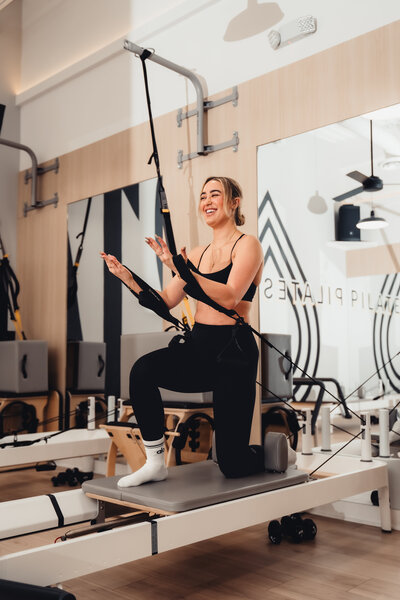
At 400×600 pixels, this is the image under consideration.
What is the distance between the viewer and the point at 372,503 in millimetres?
2865

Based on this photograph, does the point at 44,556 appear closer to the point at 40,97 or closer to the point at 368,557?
the point at 368,557

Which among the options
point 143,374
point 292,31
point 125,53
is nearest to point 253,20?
point 292,31

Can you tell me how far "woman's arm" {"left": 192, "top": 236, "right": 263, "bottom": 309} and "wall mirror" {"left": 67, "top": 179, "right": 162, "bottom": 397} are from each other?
5.25 ft

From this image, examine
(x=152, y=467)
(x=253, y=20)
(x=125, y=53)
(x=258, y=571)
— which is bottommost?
(x=258, y=571)

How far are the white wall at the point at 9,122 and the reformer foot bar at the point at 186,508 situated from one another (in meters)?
3.35

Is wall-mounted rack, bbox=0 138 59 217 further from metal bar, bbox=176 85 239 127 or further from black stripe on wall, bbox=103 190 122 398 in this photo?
metal bar, bbox=176 85 239 127

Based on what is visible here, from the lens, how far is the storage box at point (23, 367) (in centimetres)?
429

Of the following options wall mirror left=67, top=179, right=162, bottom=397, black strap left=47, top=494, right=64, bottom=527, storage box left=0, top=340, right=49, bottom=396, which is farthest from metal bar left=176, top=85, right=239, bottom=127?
black strap left=47, top=494, right=64, bottom=527

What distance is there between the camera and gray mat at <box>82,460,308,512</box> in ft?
6.41

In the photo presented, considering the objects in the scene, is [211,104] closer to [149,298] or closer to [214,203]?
[214,203]

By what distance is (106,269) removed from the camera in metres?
4.38

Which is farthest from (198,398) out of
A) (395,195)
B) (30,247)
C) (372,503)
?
(30,247)

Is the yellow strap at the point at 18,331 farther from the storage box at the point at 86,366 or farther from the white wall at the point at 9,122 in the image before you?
the white wall at the point at 9,122

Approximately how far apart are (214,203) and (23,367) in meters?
2.39
